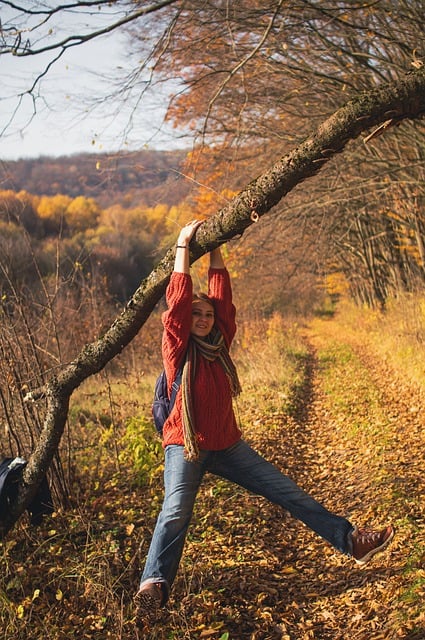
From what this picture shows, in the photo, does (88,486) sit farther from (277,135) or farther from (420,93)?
(277,135)

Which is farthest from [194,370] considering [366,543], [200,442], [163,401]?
[366,543]

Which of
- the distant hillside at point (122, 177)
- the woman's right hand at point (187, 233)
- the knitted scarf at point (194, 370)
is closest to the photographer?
the knitted scarf at point (194, 370)

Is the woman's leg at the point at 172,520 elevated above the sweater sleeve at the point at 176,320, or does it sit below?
below

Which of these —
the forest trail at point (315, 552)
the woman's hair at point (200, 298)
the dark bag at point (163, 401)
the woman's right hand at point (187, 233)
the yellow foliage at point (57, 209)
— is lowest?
the forest trail at point (315, 552)

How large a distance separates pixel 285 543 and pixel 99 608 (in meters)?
1.90

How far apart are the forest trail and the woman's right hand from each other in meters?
2.43

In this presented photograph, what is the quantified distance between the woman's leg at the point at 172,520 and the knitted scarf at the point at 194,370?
0.11 meters

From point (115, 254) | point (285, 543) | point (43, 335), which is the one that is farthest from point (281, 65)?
point (115, 254)

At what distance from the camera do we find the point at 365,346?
18.3 m

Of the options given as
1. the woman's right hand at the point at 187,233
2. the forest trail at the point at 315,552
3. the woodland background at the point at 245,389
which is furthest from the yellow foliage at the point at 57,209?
the forest trail at the point at 315,552

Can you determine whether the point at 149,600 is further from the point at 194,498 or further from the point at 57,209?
the point at 57,209

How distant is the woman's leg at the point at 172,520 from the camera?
3.25 meters

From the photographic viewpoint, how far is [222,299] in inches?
153

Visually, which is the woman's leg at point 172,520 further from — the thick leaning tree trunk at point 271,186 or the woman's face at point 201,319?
the thick leaning tree trunk at point 271,186
